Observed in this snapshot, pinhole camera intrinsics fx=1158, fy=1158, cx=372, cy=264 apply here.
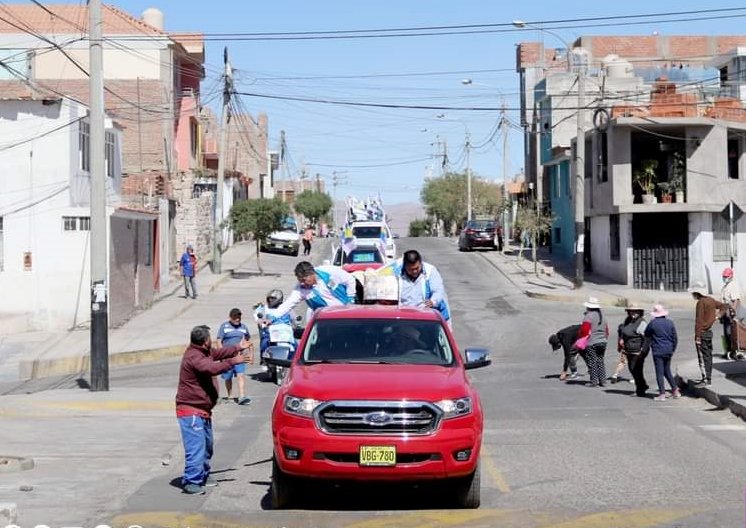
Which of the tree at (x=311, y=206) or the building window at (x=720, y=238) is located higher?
the tree at (x=311, y=206)

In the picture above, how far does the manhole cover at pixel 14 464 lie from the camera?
12.5 metres

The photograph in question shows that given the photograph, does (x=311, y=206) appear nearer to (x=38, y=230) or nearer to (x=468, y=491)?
(x=38, y=230)

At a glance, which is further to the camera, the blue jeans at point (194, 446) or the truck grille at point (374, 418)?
the blue jeans at point (194, 446)

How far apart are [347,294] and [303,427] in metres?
6.71

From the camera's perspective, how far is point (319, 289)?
1600 cm

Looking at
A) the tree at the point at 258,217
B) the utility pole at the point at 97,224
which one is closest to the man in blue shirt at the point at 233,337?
the utility pole at the point at 97,224

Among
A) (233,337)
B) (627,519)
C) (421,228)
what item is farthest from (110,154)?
(421,228)

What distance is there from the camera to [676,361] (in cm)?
2588

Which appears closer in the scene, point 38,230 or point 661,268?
point 38,230

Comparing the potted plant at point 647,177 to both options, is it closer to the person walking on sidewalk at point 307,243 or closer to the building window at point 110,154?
the building window at point 110,154

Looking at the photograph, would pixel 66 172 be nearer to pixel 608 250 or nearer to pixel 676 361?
pixel 676 361

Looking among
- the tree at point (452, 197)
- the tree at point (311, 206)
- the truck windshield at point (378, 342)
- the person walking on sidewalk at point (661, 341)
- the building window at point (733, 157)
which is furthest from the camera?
the tree at point (311, 206)

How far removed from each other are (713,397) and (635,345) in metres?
1.73

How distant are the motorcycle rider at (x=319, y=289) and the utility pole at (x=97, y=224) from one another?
24.0 ft
